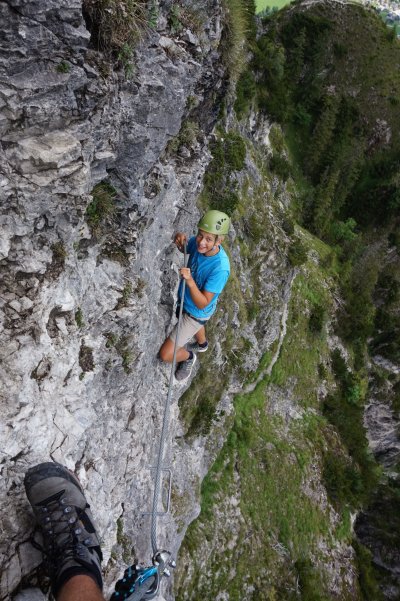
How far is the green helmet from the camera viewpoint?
781 centimetres

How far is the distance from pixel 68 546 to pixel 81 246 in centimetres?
453

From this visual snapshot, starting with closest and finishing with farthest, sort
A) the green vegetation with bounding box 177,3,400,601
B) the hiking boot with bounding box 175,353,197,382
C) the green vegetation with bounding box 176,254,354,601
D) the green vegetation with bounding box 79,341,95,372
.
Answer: the green vegetation with bounding box 79,341,95,372 → the hiking boot with bounding box 175,353,197,382 → the green vegetation with bounding box 176,254,354,601 → the green vegetation with bounding box 177,3,400,601

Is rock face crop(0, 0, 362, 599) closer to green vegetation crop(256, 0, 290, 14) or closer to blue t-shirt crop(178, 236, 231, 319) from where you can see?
blue t-shirt crop(178, 236, 231, 319)

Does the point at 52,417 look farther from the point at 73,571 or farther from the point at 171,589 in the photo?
the point at 171,589

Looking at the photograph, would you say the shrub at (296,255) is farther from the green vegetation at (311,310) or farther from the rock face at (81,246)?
the rock face at (81,246)

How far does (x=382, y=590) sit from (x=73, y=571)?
38.3 meters

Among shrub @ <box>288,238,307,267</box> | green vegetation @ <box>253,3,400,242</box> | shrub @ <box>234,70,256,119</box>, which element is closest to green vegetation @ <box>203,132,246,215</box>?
shrub @ <box>234,70,256,119</box>

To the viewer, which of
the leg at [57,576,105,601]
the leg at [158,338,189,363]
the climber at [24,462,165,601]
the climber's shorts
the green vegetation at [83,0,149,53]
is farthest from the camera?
the leg at [158,338,189,363]

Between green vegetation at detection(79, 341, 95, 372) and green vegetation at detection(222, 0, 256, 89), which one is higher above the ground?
green vegetation at detection(222, 0, 256, 89)

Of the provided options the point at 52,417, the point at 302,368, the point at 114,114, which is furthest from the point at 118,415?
the point at 302,368

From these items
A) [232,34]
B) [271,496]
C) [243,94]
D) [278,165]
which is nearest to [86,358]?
[232,34]

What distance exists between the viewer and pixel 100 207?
723 cm

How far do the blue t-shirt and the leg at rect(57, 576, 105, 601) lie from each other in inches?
202

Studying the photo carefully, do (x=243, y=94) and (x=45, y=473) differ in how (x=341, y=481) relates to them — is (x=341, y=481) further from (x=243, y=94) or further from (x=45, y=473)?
(x=45, y=473)
